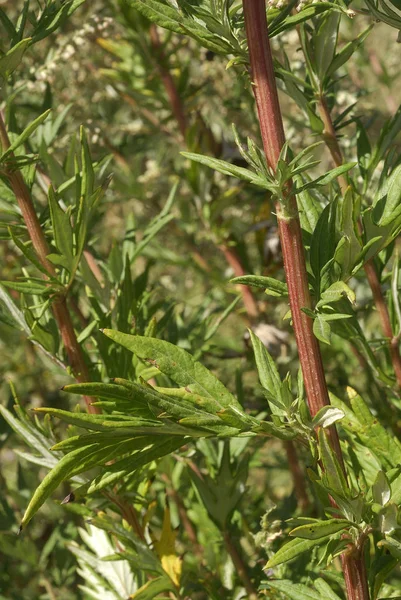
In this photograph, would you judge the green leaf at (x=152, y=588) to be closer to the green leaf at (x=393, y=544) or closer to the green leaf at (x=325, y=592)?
the green leaf at (x=325, y=592)

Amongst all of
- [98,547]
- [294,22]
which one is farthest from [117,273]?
[294,22]

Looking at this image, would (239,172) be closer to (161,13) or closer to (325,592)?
(161,13)

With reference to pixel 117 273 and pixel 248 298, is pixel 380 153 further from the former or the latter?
pixel 248 298

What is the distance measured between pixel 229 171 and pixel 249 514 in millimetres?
705

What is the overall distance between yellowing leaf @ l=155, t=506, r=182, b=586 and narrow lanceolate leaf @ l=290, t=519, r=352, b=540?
0.31m

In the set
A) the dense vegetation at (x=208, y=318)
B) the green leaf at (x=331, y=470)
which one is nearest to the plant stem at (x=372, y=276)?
the dense vegetation at (x=208, y=318)

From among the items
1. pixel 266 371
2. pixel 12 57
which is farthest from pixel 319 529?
pixel 12 57

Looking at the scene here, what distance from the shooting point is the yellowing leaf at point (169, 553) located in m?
0.83

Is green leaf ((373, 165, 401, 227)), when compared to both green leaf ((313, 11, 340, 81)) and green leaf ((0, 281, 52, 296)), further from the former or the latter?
green leaf ((0, 281, 52, 296))

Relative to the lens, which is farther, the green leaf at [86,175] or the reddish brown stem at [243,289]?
the reddish brown stem at [243,289]

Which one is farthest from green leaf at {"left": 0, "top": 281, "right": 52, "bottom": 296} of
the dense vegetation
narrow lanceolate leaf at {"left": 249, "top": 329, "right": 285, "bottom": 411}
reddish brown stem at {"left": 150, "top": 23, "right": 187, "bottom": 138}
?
reddish brown stem at {"left": 150, "top": 23, "right": 187, "bottom": 138}

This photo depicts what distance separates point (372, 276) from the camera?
836 mm

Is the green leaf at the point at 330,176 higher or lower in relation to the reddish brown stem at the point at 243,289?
higher

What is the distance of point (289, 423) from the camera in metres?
0.59
